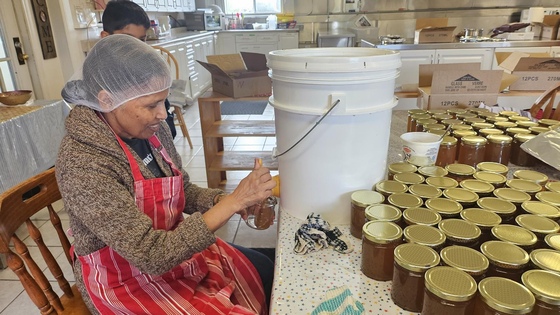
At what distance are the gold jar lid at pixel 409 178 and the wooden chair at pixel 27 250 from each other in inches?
36.4

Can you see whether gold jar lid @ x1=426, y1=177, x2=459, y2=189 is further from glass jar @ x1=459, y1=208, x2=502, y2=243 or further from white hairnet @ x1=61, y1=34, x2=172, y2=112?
white hairnet @ x1=61, y1=34, x2=172, y2=112

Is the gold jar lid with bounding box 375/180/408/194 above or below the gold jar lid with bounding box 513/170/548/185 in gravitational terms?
above

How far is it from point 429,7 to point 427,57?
279 centimetres

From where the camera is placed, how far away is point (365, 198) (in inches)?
33.6

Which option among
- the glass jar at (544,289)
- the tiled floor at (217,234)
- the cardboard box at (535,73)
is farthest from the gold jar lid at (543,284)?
the tiled floor at (217,234)

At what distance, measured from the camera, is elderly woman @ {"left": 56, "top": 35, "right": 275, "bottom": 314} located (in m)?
0.80

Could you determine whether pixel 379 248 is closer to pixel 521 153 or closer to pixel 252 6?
pixel 521 153

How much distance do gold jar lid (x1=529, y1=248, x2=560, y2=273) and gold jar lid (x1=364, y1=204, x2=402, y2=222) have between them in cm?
23

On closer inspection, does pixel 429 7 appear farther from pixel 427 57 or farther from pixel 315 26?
pixel 427 57

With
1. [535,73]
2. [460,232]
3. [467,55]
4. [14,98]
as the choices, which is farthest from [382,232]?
[467,55]

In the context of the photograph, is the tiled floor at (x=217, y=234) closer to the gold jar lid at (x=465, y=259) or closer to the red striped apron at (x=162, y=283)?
the red striped apron at (x=162, y=283)

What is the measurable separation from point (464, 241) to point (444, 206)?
12 cm

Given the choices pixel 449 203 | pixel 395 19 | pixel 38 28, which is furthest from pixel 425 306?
pixel 395 19

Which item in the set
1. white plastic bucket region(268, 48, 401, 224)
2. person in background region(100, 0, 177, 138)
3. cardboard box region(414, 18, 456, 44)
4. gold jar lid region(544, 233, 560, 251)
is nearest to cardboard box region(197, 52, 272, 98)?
person in background region(100, 0, 177, 138)
